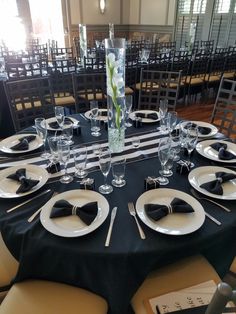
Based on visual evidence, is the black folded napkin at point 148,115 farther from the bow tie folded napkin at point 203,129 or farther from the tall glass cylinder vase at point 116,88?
the tall glass cylinder vase at point 116,88

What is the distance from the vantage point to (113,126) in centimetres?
147

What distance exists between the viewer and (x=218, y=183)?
3.82 feet

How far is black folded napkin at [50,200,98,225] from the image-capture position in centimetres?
100

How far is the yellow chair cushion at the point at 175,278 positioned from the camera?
103 cm

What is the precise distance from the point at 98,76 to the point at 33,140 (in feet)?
3.53

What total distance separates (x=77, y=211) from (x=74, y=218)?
0.03 meters

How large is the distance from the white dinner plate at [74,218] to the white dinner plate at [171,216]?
6.3 inches

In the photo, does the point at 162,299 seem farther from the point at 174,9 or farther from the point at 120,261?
the point at 174,9

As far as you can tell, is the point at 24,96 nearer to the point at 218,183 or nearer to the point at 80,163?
the point at 80,163

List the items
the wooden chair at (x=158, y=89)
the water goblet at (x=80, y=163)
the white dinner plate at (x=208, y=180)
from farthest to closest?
the wooden chair at (x=158, y=89), the water goblet at (x=80, y=163), the white dinner plate at (x=208, y=180)

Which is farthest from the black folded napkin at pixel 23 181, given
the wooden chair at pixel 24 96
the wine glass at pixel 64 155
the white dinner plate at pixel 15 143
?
the wooden chair at pixel 24 96

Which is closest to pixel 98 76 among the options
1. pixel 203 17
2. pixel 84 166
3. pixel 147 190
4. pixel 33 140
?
pixel 33 140

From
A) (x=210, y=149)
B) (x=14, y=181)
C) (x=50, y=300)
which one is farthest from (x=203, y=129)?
(x=50, y=300)

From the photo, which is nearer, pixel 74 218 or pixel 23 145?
pixel 74 218
